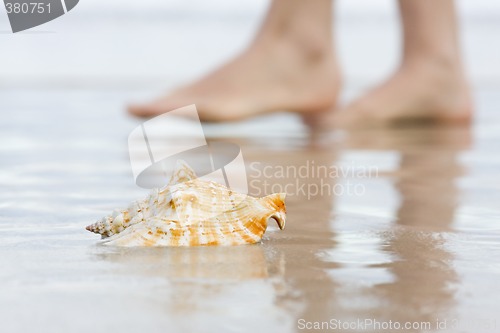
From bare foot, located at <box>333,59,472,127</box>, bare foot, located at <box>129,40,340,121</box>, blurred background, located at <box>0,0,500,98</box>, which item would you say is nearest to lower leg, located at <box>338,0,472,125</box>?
bare foot, located at <box>333,59,472,127</box>

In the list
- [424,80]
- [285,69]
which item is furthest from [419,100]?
[285,69]

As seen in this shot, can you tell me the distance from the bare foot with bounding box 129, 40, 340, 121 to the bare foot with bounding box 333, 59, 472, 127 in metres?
0.18

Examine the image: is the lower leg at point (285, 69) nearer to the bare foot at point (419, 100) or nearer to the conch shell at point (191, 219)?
the bare foot at point (419, 100)

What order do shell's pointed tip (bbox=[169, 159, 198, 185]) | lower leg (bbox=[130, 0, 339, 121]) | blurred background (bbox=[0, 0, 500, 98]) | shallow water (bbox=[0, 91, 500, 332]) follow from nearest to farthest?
1. shallow water (bbox=[0, 91, 500, 332])
2. shell's pointed tip (bbox=[169, 159, 198, 185])
3. lower leg (bbox=[130, 0, 339, 121])
4. blurred background (bbox=[0, 0, 500, 98])

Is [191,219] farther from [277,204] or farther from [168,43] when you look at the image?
[168,43]

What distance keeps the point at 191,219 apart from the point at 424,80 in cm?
226

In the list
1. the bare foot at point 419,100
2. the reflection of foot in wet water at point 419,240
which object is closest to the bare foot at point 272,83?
the bare foot at point 419,100

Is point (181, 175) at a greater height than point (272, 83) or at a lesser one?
lesser

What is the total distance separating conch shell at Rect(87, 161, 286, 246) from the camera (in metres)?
1.47

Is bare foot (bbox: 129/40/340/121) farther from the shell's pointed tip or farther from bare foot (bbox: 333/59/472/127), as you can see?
the shell's pointed tip

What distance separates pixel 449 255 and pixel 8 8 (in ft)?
19.4

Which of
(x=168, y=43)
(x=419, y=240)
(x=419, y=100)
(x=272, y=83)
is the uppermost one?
(x=168, y=43)

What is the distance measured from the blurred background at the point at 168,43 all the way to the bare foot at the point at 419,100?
2070 millimetres

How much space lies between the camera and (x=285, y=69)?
3.71 meters
